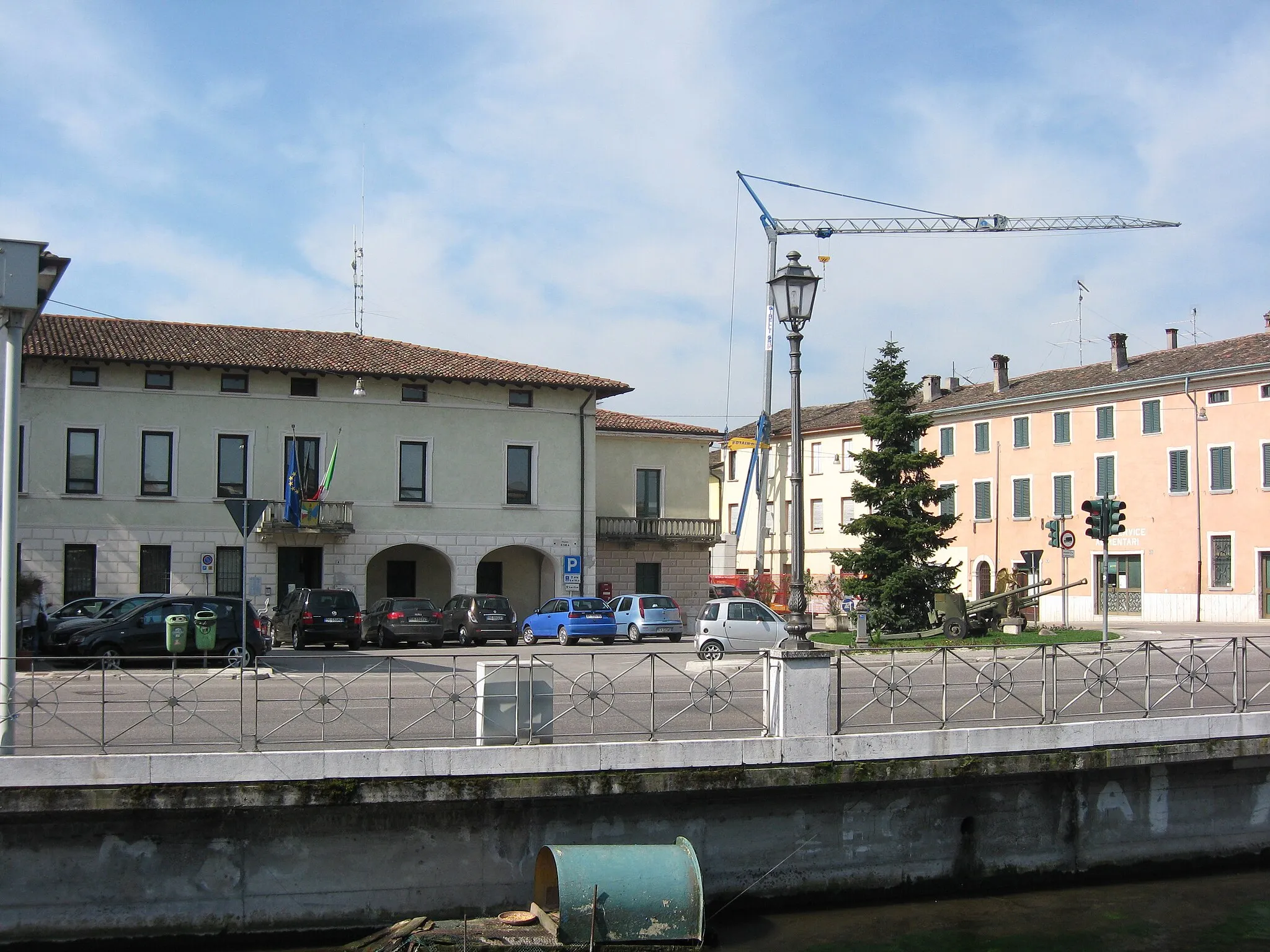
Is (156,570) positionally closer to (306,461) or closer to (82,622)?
(306,461)

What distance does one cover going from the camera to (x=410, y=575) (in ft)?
136

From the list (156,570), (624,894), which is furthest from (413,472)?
(624,894)

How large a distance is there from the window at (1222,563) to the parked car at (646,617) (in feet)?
70.6

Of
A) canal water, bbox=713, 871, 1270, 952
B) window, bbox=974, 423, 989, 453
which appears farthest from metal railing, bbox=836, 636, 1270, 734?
window, bbox=974, 423, 989, 453

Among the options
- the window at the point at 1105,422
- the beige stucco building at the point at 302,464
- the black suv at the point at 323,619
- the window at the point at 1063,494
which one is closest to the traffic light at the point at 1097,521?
the black suv at the point at 323,619

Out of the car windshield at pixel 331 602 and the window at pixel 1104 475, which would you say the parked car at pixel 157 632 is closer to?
the car windshield at pixel 331 602

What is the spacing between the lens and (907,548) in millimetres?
34719

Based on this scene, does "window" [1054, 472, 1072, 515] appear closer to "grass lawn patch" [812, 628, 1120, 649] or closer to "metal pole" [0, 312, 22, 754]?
"grass lawn patch" [812, 628, 1120, 649]

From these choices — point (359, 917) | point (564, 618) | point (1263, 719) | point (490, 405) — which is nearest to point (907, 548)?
point (564, 618)

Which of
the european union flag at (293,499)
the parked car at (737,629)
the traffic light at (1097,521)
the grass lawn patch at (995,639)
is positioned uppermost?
the european union flag at (293,499)

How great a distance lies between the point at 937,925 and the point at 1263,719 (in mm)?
4780

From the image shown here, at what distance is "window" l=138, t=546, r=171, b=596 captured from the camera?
36250mm

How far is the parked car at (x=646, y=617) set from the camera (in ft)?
117

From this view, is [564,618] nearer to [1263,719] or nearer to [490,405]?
[490,405]
